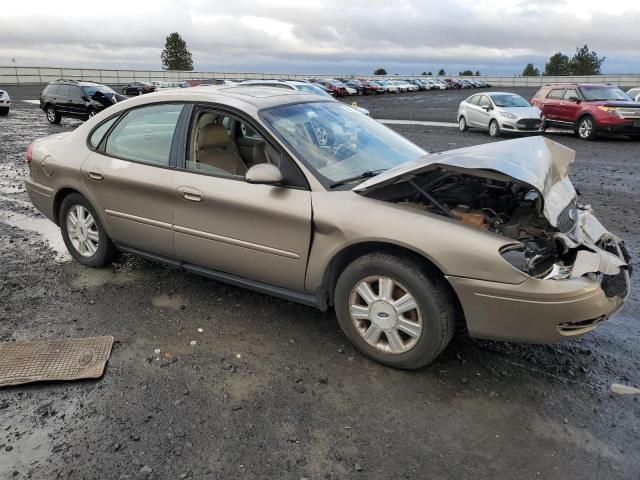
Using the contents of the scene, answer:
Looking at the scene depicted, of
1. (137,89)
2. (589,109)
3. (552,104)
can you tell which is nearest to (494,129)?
(552,104)

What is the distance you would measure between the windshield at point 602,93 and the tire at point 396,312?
15652 mm

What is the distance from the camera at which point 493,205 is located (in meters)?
3.84

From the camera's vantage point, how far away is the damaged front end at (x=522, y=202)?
3012 mm

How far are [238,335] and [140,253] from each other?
1313mm

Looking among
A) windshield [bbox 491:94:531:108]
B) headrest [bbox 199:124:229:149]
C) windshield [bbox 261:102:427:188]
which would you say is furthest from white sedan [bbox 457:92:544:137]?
headrest [bbox 199:124:229:149]

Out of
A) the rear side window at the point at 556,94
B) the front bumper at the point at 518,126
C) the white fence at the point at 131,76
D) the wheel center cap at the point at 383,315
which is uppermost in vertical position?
the rear side window at the point at 556,94

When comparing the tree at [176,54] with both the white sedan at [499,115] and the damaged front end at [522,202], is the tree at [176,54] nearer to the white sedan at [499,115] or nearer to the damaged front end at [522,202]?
the white sedan at [499,115]

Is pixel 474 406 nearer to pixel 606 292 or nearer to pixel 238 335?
pixel 606 292

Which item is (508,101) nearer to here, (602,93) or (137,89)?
(602,93)


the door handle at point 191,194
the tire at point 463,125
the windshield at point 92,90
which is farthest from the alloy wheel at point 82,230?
the windshield at point 92,90

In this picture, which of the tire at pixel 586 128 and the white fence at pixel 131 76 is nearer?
the tire at pixel 586 128

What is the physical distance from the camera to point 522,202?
3816mm

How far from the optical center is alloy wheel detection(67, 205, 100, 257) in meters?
4.91

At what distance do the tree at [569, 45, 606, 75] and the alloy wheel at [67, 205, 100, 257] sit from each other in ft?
349
